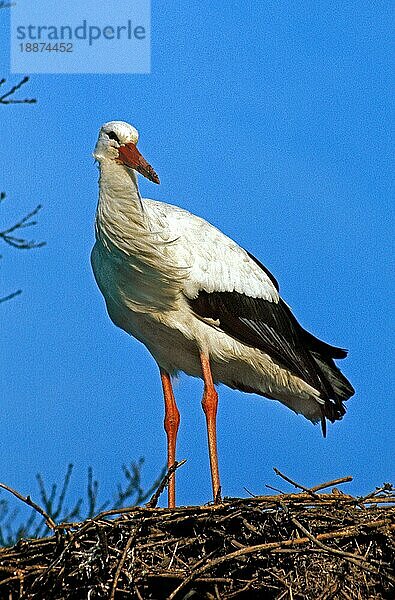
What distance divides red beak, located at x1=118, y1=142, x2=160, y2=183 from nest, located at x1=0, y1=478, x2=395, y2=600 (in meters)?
2.32

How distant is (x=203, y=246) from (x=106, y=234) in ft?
2.16

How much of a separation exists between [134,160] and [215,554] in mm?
2823

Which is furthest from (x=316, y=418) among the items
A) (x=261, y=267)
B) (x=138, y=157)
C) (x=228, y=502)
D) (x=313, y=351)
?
(x=228, y=502)

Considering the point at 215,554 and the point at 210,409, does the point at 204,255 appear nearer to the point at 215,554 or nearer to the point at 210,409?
the point at 210,409

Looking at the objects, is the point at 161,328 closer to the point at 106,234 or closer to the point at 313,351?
the point at 106,234

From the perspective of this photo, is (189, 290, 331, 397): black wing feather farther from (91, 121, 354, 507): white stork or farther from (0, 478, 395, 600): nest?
(0, 478, 395, 600): nest

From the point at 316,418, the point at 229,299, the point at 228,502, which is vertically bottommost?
the point at 228,502

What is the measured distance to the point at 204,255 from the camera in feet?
27.1

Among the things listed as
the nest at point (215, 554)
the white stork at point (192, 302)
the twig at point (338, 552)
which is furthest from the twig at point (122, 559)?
the white stork at point (192, 302)

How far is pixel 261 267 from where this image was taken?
352 inches

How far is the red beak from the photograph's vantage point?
781cm

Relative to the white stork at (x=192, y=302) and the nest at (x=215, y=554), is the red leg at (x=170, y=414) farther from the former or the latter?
the nest at (x=215, y=554)

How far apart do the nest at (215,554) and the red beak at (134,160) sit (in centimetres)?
232

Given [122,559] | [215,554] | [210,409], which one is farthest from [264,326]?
[122,559]
